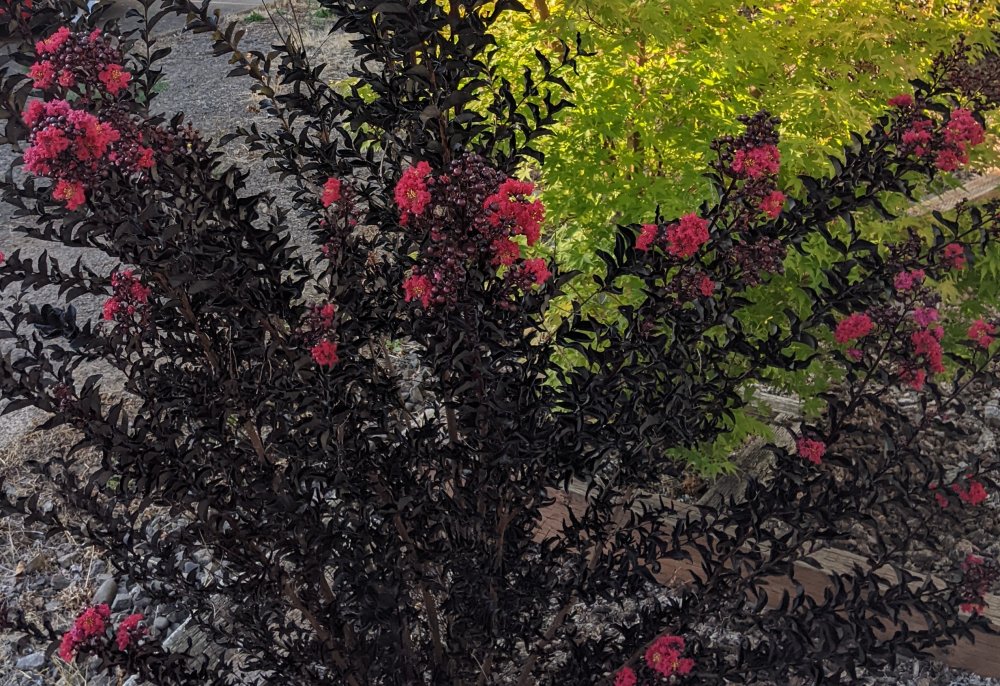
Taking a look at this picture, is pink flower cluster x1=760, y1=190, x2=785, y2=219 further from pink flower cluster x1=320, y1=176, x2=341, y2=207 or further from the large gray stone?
the large gray stone

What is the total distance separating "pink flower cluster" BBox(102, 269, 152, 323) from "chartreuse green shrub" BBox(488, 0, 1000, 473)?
1884 mm

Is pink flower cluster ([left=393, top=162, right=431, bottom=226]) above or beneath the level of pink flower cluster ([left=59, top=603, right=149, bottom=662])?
above

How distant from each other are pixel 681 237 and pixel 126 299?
1.24m

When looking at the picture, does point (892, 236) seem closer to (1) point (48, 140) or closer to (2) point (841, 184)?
(2) point (841, 184)

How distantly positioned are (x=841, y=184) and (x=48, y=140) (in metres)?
1.68

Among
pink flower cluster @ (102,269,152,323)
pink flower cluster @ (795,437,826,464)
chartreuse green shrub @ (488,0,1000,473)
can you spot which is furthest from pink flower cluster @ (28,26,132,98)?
chartreuse green shrub @ (488,0,1000,473)

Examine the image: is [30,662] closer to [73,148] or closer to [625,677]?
[625,677]

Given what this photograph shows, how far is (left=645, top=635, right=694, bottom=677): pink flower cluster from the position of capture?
2080 mm

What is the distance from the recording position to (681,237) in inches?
68.0

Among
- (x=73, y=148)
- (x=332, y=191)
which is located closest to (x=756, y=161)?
(x=332, y=191)

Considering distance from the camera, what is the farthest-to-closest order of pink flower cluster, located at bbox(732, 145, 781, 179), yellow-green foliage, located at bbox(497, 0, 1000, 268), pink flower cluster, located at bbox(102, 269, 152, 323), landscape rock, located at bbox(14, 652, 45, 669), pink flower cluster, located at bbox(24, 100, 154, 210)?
landscape rock, located at bbox(14, 652, 45, 669) < yellow-green foliage, located at bbox(497, 0, 1000, 268) < pink flower cluster, located at bbox(102, 269, 152, 323) < pink flower cluster, located at bbox(732, 145, 781, 179) < pink flower cluster, located at bbox(24, 100, 154, 210)

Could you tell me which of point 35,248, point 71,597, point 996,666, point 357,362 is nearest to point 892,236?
point 996,666

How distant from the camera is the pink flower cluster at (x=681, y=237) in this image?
172 cm

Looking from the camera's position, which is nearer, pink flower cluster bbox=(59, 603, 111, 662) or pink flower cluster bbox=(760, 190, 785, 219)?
pink flower cluster bbox=(760, 190, 785, 219)
